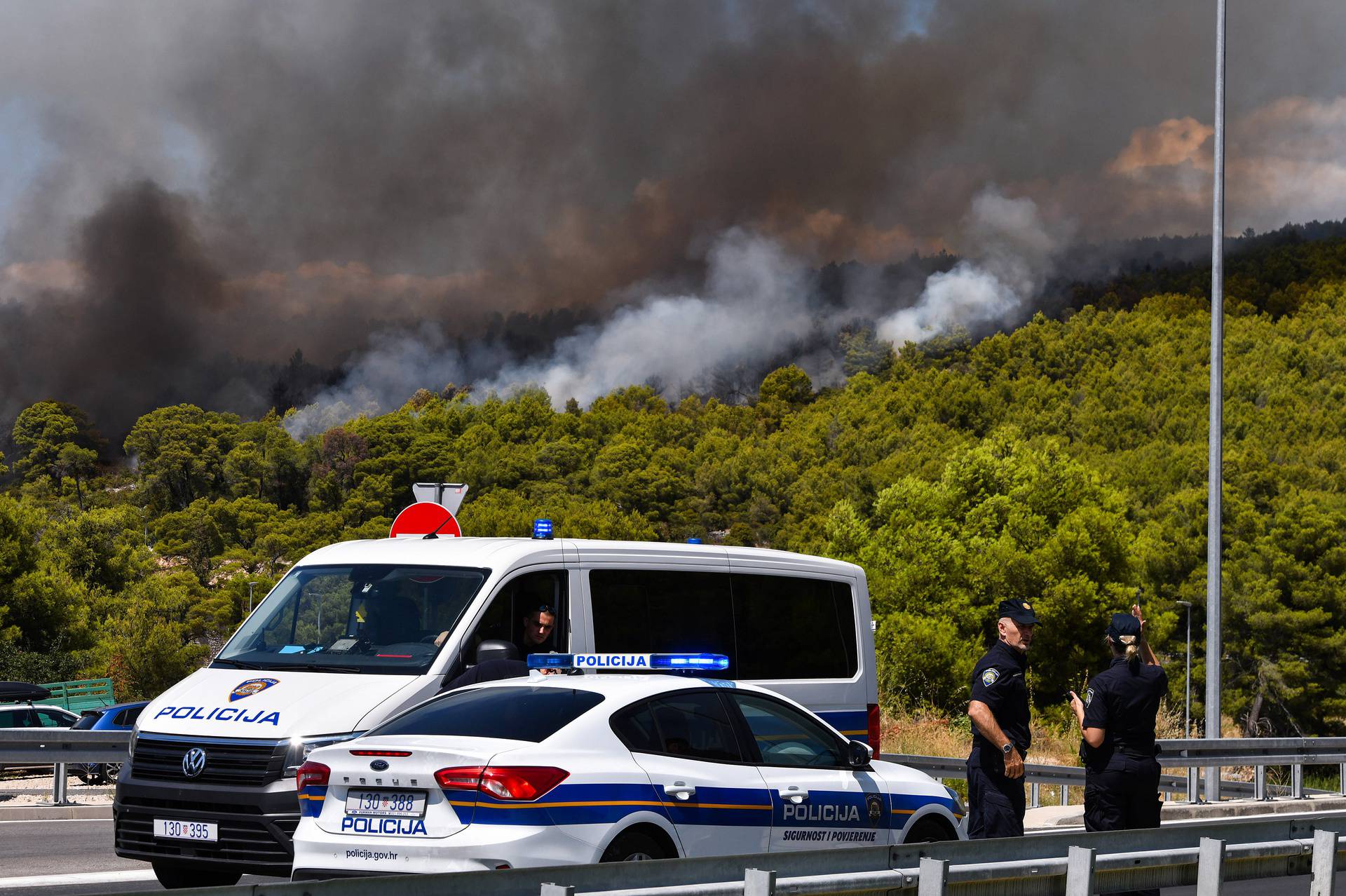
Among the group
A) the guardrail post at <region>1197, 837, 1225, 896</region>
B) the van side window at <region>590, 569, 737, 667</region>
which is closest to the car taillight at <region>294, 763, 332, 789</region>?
the van side window at <region>590, 569, 737, 667</region>

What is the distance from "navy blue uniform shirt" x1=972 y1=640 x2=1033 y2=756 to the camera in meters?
7.79

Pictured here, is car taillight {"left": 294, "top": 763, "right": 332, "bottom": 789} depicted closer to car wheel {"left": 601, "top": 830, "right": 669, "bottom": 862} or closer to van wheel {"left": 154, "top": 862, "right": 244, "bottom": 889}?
car wheel {"left": 601, "top": 830, "right": 669, "bottom": 862}

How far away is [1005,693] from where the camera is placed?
7.78 meters

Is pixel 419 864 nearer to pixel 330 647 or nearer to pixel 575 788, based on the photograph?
pixel 575 788

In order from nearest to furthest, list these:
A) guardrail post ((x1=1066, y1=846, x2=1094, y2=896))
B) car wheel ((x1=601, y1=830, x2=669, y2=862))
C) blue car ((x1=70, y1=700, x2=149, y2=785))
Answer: guardrail post ((x1=1066, y1=846, x2=1094, y2=896)) < car wheel ((x1=601, y1=830, x2=669, y2=862)) < blue car ((x1=70, y1=700, x2=149, y2=785))

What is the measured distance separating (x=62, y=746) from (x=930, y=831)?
8218 millimetres

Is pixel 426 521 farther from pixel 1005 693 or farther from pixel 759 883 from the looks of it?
pixel 759 883

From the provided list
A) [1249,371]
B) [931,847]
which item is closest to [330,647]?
[931,847]

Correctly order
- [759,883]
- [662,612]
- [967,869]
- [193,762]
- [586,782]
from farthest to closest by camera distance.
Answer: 1. [662,612]
2. [193,762]
3. [586,782]
4. [967,869]
5. [759,883]

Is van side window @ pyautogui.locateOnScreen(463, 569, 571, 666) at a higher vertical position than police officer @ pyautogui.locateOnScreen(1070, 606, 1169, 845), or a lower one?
higher

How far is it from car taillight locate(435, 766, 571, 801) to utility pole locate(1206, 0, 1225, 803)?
12977 millimetres

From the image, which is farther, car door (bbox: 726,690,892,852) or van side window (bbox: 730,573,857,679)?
van side window (bbox: 730,573,857,679)

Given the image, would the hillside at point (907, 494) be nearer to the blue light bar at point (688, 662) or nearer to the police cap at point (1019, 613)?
the blue light bar at point (688, 662)

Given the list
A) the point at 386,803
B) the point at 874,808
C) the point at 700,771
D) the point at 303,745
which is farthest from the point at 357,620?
the point at 874,808
